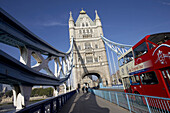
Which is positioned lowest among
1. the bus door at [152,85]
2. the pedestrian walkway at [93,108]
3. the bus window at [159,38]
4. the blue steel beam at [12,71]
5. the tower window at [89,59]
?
the pedestrian walkway at [93,108]

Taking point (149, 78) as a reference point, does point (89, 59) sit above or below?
above

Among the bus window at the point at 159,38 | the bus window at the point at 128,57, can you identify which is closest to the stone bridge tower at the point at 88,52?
the bus window at the point at 128,57

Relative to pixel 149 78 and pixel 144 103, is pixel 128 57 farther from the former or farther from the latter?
pixel 144 103

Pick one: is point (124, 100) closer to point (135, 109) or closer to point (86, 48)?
point (135, 109)

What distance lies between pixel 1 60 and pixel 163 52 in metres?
5.65

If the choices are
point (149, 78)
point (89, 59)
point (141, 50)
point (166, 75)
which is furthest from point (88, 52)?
point (166, 75)

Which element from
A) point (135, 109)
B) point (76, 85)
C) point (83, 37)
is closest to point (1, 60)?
point (135, 109)

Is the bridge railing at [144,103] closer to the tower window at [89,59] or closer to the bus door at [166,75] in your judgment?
the bus door at [166,75]

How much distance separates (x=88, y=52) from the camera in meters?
29.8

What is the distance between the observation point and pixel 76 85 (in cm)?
2584

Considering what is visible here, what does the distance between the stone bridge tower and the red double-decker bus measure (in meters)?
21.7

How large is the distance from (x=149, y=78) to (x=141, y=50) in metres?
1.59

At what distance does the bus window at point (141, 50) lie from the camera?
5106 mm

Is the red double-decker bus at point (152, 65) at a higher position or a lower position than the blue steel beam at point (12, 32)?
lower
